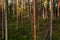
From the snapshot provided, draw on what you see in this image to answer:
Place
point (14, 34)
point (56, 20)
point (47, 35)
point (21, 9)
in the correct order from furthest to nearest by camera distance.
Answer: point (21, 9), point (56, 20), point (14, 34), point (47, 35)

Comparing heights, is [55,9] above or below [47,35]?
above

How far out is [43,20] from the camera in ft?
44.6

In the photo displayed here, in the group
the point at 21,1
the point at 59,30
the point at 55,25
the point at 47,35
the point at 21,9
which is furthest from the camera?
the point at 21,1

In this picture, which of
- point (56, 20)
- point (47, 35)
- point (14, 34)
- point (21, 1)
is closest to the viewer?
point (47, 35)

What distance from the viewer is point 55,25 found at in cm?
1289

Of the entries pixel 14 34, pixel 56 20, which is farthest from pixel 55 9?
pixel 14 34

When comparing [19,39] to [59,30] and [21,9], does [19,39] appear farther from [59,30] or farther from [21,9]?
[21,9]

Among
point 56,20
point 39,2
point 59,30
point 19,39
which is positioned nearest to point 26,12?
point 39,2

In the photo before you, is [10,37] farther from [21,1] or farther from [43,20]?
[21,1]

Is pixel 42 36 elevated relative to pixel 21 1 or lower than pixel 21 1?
lower

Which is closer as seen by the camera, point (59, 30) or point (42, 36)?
point (42, 36)

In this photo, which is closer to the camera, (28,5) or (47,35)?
(47,35)

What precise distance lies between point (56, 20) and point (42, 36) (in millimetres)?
3912

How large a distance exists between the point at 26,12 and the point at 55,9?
2.47 m
